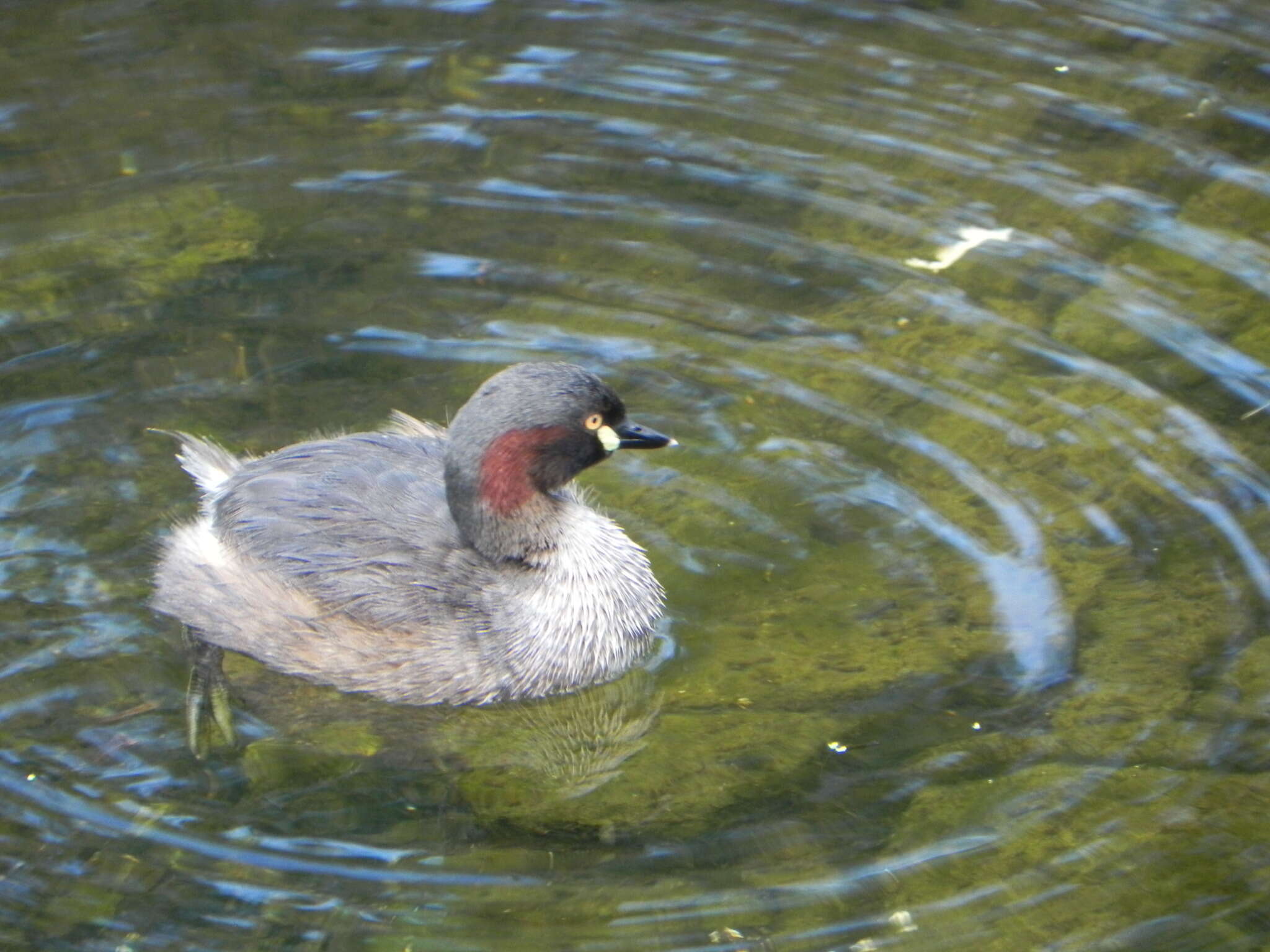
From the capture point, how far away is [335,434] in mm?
6449

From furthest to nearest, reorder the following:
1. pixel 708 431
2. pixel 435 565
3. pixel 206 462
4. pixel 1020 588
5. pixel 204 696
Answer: pixel 708 431
pixel 206 462
pixel 1020 588
pixel 435 565
pixel 204 696

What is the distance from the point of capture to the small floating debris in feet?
24.5

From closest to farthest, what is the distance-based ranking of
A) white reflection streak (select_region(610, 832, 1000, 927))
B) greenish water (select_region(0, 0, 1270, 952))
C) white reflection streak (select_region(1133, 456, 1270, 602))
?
white reflection streak (select_region(610, 832, 1000, 927)), greenish water (select_region(0, 0, 1270, 952)), white reflection streak (select_region(1133, 456, 1270, 602))

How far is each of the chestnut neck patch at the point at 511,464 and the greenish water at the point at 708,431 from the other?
77 centimetres

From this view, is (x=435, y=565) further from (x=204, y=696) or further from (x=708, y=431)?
(x=708, y=431)

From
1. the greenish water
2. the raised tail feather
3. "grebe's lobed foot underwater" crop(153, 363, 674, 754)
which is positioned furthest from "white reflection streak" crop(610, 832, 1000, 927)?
the raised tail feather

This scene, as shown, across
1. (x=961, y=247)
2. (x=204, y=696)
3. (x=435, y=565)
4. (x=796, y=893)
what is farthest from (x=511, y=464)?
(x=961, y=247)

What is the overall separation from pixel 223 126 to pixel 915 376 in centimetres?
407

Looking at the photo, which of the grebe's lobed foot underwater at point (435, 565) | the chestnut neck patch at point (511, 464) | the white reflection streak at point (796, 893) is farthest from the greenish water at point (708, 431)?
the chestnut neck patch at point (511, 464)

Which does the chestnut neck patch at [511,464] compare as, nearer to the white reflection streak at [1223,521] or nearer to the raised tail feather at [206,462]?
the raised tail feather at [206,462]

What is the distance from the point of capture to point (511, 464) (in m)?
5.46

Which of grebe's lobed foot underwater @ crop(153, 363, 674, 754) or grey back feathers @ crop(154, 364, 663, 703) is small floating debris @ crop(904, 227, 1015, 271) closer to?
grebe's lobed foot underwater @ crop(153, 363, 674, 754)

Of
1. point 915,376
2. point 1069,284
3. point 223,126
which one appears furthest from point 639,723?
point 223,126

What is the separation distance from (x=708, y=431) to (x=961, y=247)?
1847 millimetres
